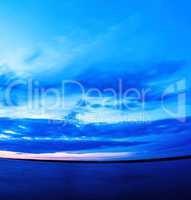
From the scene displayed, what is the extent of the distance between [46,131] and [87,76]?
1.90 ft

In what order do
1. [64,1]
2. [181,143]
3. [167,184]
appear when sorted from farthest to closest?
[181,143]
[64,1]
[167,184]

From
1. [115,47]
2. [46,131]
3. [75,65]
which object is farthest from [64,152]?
[115,47]

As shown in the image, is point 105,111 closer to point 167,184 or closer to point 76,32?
point 76,32

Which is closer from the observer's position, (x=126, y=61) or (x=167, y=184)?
(x=167, y=184)

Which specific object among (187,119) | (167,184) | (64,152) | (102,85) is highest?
(102,85)

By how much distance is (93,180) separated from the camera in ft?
9.71

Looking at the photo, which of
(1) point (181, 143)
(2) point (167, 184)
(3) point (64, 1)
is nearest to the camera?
(2) point (167, 184)

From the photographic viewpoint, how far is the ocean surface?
2477 mm

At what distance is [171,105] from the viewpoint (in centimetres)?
361

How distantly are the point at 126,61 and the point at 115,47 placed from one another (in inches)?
6.0

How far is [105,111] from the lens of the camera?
11.5 ft

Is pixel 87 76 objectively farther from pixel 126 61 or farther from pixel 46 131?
pixel 46 131

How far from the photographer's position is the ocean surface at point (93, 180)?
2477mm

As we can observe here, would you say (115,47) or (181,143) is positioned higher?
(115,47)
